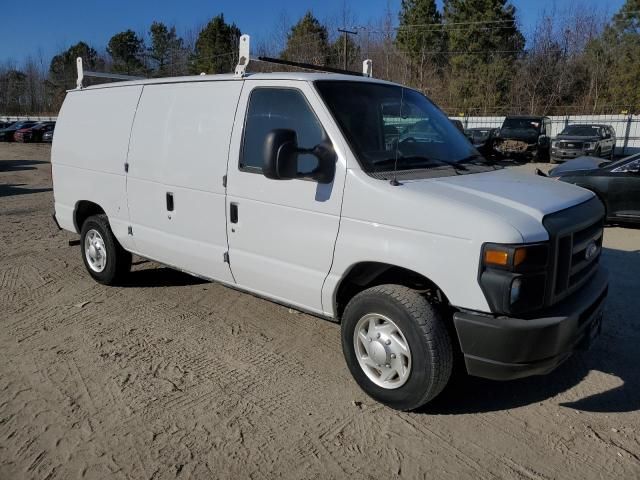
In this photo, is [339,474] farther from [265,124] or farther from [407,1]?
[407,1]

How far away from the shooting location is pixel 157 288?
596cm

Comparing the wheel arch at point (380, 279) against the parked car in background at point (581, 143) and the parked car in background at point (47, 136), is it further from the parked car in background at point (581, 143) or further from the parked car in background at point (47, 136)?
the parked car in background at point (47, 136)

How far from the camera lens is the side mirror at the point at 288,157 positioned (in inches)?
134

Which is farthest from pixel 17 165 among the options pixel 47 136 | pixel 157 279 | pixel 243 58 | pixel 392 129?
pixel 392 129

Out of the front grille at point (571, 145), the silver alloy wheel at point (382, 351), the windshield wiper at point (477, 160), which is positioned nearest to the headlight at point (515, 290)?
the silver alloy wheel at point (382, 351)

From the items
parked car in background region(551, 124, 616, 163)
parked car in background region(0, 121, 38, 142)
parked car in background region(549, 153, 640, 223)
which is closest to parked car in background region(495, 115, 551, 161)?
parked car in background region(551, 124, 616, 163)

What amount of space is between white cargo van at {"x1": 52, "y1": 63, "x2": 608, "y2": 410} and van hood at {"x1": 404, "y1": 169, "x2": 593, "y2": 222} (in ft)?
0.06

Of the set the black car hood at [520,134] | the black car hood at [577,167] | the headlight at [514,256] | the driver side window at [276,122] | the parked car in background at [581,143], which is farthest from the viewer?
the black car hood at [520,134]

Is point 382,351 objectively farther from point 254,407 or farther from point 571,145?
point 571,145

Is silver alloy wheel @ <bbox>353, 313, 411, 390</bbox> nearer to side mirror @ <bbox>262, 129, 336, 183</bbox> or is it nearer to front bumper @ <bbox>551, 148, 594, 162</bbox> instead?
side mirror @ <bbox>262, 129, 336, 183</bbox>

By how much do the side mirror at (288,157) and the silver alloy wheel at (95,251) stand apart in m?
3.13

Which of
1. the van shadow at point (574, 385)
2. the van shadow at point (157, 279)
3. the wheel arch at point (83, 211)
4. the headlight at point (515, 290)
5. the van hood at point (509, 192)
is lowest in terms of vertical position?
the van shadow at point (574, 385)

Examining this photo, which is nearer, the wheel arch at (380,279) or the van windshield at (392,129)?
the wheel arch at (380,279)

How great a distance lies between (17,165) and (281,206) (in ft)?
72.7
